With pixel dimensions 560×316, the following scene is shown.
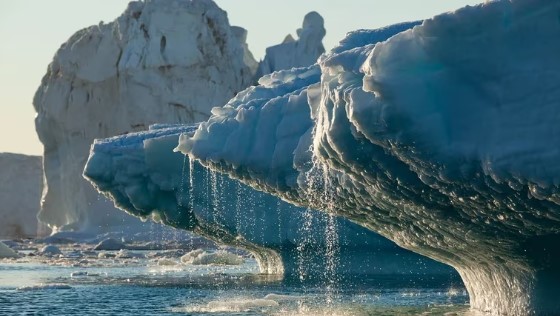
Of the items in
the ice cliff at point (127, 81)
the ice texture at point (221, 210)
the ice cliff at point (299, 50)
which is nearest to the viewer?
the ice texture at point (221, 210)

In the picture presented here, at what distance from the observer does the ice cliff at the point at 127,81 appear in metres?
51.9

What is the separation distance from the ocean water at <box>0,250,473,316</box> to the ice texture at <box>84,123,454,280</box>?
830 millimetres

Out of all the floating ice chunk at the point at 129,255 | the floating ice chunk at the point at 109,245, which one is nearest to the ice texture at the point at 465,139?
the floating ice chunk at the point at 129,255

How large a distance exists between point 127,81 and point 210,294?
32188 mm

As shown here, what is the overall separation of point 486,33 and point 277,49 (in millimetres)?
48374

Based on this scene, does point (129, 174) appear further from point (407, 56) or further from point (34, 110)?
point (34, 110)

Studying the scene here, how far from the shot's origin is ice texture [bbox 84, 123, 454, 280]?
2394 cm

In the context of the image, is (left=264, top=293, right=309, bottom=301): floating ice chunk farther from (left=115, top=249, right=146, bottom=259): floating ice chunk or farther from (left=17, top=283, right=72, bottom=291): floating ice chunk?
(left=115, top=249, right=146, bottom=259): floating ice chunk

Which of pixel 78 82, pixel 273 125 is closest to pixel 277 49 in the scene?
pixel 78 82

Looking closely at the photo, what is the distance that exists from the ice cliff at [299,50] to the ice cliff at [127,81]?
3.68 meters

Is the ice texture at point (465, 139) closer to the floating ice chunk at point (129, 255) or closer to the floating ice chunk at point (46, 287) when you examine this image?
the floating ice chunk at point (46, 287)

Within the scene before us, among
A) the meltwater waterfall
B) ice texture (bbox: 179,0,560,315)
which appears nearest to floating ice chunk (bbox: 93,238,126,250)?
the meltwater waterfall

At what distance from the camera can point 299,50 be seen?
57938 millimetres

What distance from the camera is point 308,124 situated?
1606 cm
